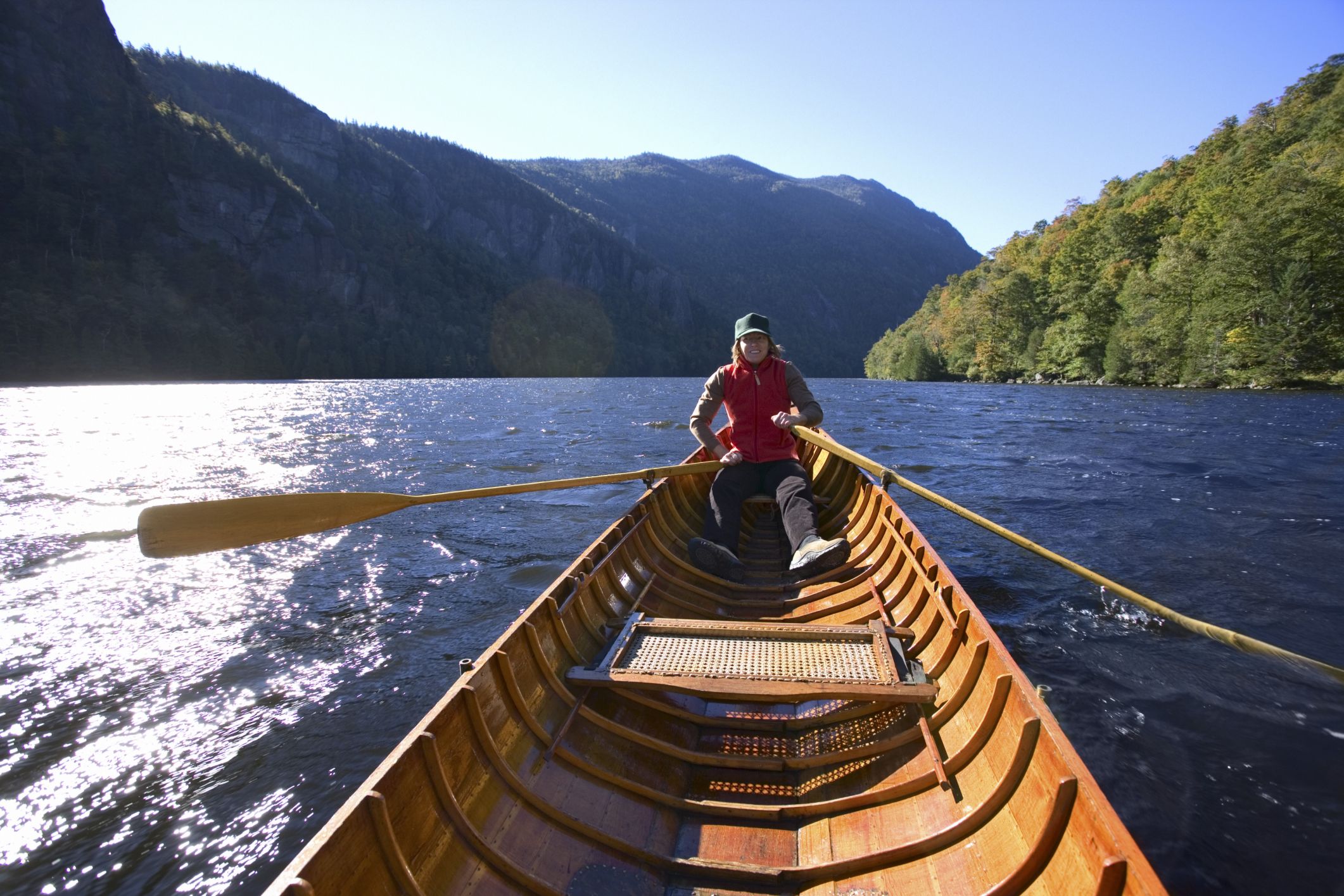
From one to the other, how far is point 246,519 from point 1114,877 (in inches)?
196

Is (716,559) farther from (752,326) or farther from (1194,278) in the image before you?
(1194,278)

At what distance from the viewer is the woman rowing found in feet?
22.0

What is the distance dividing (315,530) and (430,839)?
297cm

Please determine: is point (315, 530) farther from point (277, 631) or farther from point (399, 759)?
point (399, 759)

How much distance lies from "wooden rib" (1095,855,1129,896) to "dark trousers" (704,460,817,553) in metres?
4.16

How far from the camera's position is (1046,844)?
237 cm

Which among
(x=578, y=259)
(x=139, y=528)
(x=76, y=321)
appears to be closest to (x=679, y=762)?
(x=139, y=528)

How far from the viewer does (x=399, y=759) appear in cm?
242

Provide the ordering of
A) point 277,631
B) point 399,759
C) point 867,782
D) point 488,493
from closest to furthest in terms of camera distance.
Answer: point 399,759, point 867,782, point 488,493, point 277,631

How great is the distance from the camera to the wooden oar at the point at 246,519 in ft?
14.6

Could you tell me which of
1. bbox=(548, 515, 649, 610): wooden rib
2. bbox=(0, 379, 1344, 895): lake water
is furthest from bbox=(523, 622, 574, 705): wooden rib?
bbox=(0, 379, 1344, 895): lake water

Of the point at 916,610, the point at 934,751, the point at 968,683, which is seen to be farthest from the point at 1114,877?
the point at 916,610

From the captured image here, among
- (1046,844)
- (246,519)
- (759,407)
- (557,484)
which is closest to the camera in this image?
(1046,844)

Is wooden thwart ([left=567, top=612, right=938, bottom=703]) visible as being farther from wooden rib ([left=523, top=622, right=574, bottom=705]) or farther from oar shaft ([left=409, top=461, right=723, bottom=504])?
oar shaft ([left=409, top=461, right=723, bottom=504])
